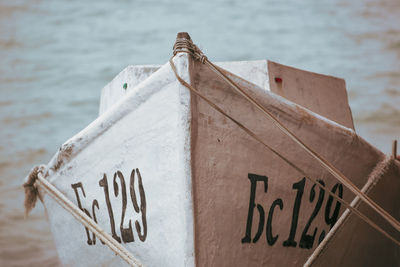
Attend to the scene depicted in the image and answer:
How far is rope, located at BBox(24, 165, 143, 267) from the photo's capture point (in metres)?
1.99

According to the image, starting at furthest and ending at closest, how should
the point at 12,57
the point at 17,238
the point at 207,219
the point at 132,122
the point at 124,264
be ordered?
the point at 12,57 → the point at 17,238 → the point at 124,264 → the point at 132,122 → the point at 207,219

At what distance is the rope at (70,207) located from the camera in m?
1.99

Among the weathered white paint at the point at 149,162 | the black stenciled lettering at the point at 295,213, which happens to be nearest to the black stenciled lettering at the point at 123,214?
the weathered white paint at the point at 149,162

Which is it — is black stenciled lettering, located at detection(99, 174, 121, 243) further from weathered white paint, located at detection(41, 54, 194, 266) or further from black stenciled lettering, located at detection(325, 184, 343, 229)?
black stenciled lettering, located at detection(325, 184, 343, 229)

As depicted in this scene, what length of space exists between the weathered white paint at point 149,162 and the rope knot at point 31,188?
16 cm

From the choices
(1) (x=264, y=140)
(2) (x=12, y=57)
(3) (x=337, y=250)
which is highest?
(2) (x=12, y=57)

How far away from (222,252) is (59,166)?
87 centimetres

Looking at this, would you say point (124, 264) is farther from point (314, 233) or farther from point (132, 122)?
point (314, 233)

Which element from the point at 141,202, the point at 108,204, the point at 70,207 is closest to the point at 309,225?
the point at 141,202

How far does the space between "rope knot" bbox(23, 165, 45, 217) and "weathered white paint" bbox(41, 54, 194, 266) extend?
161mm

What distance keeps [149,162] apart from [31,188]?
0.84 metres

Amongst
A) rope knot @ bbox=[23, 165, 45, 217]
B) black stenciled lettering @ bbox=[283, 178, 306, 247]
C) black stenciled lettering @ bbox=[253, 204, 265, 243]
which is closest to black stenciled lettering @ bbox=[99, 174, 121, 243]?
rope knot @ bbox=[23, 165, 45, 217]

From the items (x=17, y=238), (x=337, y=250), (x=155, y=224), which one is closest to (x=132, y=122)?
(x=155, y=224)

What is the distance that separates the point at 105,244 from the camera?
7.16 ft
